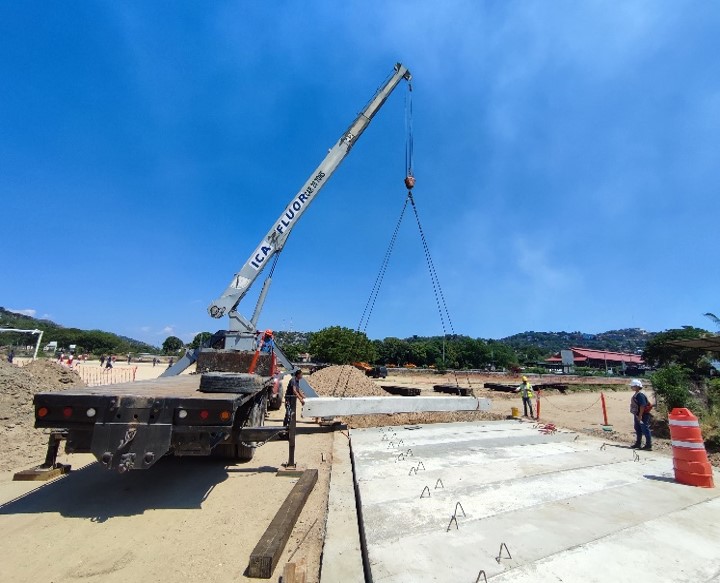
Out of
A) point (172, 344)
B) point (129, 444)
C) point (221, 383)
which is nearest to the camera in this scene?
point (129, 444)

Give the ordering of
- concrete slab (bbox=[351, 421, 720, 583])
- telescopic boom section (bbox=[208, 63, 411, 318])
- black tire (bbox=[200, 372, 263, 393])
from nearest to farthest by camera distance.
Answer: concrete slab (bbox=[351, 421, 720, 583]) → black tire (bbox=[200, 372, 263, 393]) → telescopic boom section (bbox=[208, 63, 411, 318])

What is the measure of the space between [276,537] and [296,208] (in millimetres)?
11744

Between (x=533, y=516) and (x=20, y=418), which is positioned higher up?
(x=20, y=418)

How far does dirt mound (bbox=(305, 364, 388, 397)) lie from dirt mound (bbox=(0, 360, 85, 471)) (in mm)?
9369

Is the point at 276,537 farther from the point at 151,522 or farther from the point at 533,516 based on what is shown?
the point at 533,516

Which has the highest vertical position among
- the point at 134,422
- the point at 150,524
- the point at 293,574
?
the point at 134,422

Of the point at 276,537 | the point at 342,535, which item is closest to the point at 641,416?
the point at 342,535

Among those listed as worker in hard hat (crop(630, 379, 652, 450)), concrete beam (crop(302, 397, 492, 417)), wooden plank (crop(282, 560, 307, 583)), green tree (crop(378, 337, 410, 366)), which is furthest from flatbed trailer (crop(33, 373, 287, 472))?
green tree (crop(378, 337, 410, 366))

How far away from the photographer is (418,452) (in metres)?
6.81

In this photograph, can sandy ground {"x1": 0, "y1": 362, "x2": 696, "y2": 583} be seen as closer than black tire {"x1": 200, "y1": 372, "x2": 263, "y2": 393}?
Yes

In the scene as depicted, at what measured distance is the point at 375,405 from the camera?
886 centimetres

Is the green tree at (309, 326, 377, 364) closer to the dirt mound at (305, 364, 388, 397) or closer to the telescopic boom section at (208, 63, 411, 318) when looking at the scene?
the dirt mound at (305, 364, 388, 397)

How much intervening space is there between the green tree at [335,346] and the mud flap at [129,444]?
134 ft

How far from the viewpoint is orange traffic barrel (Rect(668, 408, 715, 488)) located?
16.7 feet
